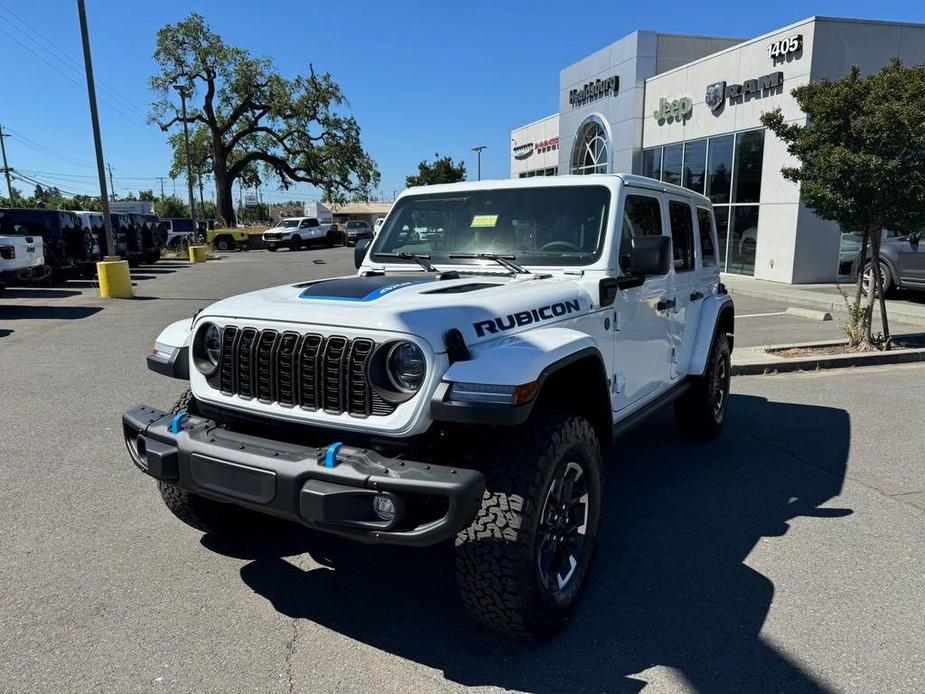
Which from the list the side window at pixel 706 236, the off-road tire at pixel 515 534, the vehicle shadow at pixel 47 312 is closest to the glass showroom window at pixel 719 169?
the side window at pixel 706 236

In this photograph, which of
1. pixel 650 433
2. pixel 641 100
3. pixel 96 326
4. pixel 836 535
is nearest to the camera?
pixel 836 535

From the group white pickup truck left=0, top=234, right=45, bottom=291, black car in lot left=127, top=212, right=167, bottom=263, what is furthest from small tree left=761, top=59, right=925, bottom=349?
black car in lot left=127, top=212, right=167, bottom=263

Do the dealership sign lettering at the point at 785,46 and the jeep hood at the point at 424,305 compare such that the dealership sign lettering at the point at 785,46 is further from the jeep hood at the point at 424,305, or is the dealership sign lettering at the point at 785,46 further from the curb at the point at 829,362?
the jeep hood at the point at 424,305

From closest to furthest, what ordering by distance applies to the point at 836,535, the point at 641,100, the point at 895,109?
1. the point at 836,535
2. the point at 895,109
3. the point at 641,100

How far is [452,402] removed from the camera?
2410 millimetres

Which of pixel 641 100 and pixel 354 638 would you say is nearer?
pixel 354 638

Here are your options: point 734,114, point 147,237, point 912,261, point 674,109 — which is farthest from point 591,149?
point 147,237

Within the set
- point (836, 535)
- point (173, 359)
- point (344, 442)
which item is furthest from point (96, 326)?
point (836, 535)

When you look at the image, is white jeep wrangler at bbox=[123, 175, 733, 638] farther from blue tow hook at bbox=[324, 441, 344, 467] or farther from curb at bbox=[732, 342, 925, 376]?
curb at bbox=[732, 342, 925, 376]

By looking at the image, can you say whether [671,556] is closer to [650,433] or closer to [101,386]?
[650,433]

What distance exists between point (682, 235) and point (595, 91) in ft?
68.1

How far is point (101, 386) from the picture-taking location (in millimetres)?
6926

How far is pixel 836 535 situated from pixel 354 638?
2.66 m

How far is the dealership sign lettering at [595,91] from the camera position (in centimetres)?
2251
